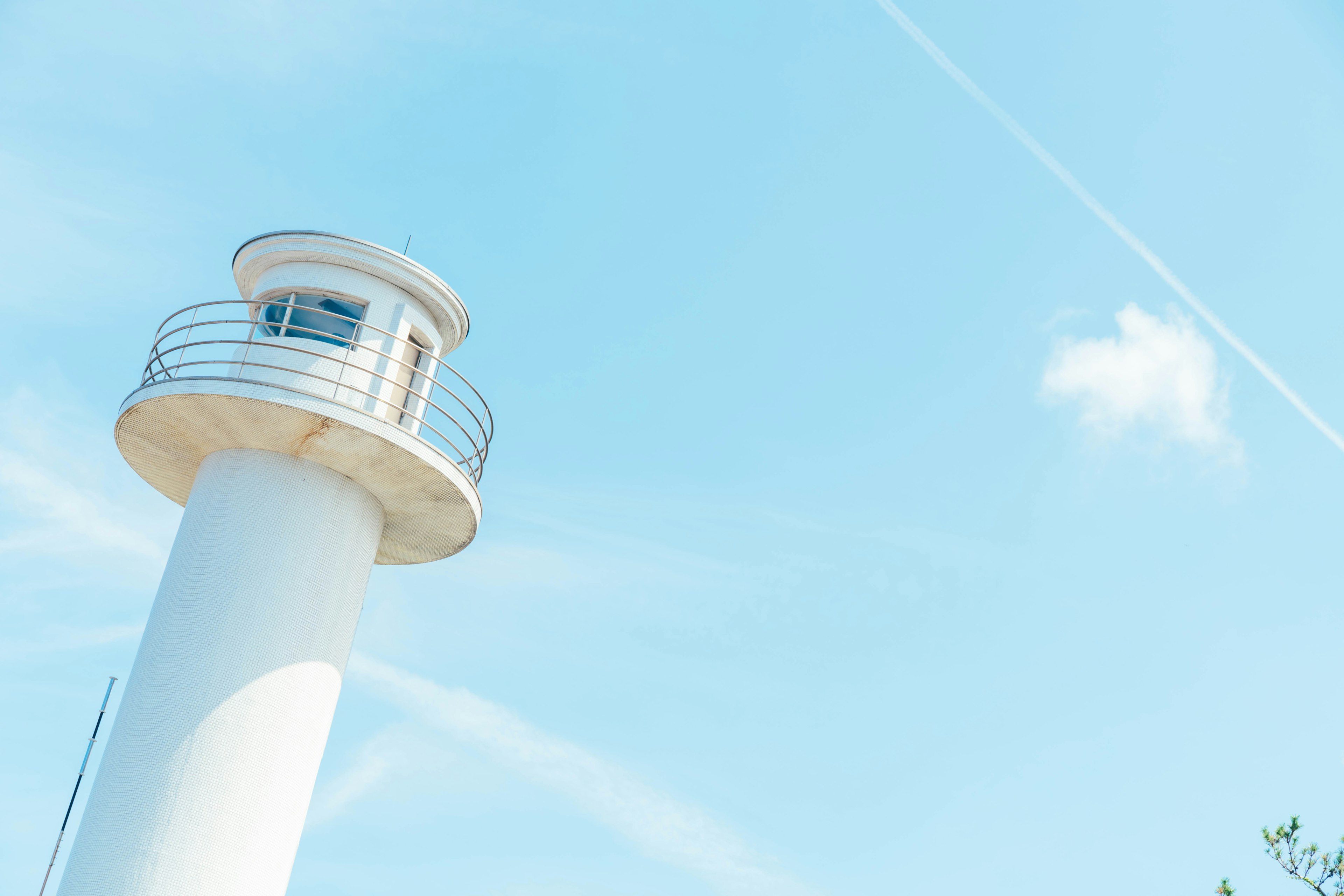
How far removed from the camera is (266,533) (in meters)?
15.1

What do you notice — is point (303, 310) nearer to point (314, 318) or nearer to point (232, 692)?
point (314, 318)

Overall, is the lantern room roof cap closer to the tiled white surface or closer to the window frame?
the window frame

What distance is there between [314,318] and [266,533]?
3.29 meters

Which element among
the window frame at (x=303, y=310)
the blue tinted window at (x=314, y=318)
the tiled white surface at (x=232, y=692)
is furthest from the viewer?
the blue tinted window at (x=314, y=318)

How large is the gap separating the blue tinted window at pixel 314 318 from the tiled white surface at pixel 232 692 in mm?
1855

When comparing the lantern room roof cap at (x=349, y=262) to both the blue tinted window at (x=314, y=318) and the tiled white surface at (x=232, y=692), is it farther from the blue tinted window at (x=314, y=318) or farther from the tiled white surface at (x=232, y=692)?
the tiled white surface at (x=232, y=692)

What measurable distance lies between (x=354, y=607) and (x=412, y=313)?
453 cm

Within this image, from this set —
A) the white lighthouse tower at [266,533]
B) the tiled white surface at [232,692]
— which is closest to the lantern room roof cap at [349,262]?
the white lighthouse tower at [266,533]

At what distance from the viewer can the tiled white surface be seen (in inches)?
535

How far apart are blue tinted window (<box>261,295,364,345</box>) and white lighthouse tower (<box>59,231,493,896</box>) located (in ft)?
0.10

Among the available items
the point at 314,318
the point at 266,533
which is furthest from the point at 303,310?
the point at 266,533

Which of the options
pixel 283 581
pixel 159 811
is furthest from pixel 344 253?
pixel 159 811

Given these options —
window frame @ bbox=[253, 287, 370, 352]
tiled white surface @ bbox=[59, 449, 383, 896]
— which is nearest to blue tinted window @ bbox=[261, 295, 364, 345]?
window frame @ bbox=[253, 287, 370, 352]

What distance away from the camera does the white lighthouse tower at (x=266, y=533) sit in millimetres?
13781
